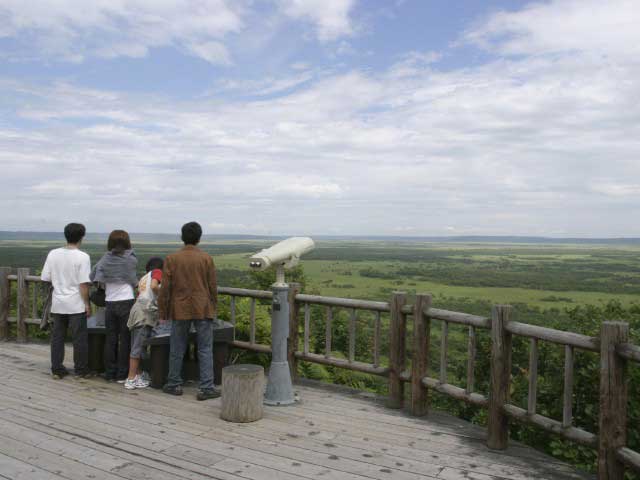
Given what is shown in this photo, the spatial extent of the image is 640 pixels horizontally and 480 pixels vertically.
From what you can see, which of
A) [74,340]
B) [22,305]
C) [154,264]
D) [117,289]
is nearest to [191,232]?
[154,264]

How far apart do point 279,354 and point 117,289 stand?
2.17 metres

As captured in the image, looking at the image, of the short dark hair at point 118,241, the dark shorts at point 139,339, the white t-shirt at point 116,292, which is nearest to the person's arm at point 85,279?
the white t-shirt at point 116,292

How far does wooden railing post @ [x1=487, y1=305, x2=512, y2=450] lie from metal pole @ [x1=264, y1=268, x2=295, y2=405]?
7.24 ft

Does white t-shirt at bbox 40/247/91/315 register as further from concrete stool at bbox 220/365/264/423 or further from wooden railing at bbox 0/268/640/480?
concrete stool at bbox 220/365/264/423

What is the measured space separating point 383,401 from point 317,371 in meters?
4.23


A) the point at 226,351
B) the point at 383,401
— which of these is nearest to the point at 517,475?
the point at 383,401

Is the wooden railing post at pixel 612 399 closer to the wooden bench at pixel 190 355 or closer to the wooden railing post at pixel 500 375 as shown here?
the wooden railing post at pixel 500 375

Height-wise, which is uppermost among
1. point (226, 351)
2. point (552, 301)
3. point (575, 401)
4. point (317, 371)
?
point (226, 351)

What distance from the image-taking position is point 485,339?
10.5 m

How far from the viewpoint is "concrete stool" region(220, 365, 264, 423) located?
213 inches

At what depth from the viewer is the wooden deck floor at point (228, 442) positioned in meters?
4.27

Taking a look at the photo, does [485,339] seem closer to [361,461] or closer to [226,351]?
[226,351]

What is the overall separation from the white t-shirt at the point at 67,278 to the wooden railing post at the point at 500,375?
4777mm

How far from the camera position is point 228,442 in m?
4.86
